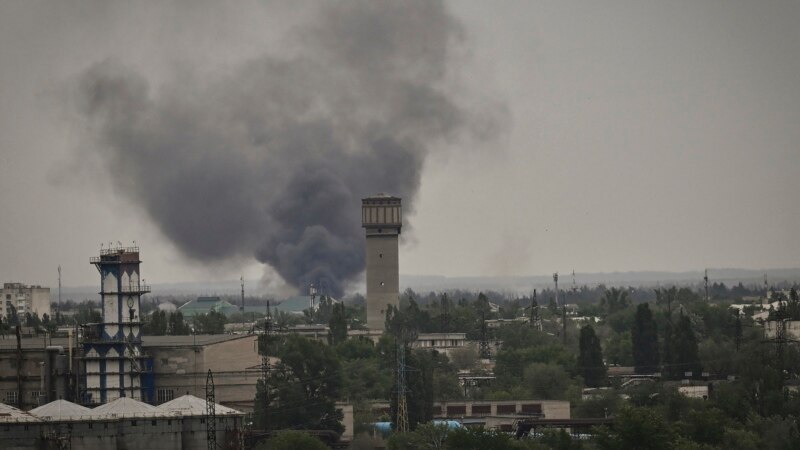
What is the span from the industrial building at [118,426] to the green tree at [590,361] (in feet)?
112

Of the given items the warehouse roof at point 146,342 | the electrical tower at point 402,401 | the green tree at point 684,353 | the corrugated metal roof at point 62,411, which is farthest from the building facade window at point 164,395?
the green tree at point 684,353

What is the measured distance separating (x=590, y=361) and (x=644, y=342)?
23.5 ft

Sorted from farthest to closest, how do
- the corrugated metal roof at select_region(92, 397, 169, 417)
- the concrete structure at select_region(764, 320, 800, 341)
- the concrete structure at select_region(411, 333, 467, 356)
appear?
the concrete structure at select_region(411, 333, 467, 356) → the concrete structure at select_region(764, 320, 800, 341) → the corrugated metal roof at select_region(92, 397, 169, 417)

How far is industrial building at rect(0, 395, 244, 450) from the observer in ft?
220

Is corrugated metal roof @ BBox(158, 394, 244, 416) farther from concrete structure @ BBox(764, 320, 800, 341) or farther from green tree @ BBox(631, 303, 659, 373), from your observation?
concrete structure @ BBox(764, 320, 800, 341)

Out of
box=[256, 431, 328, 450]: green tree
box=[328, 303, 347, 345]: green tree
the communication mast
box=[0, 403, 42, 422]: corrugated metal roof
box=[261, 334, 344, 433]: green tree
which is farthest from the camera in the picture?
the communication mast

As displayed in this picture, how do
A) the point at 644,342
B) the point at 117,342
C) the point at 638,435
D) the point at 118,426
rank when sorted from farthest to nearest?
the point at 644,342 < the point at 117,342 < the point at 118,426 < the point at 638,435

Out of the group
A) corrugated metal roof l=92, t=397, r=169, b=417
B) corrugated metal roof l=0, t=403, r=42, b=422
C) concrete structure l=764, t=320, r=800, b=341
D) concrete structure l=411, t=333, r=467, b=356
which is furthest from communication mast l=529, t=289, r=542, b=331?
corrugated metal roof l=0, t=403, r=42, b=422

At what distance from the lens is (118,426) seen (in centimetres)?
6862

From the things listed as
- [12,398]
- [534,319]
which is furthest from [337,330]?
[12,398]

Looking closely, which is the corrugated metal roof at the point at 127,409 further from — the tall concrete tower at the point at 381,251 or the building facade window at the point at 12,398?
the tall concrete tower at the point at 381,251

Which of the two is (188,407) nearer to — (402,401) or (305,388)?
(402,401)

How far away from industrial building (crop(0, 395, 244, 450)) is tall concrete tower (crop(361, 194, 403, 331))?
86.5 m

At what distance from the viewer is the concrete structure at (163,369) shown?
75750 millimetres
